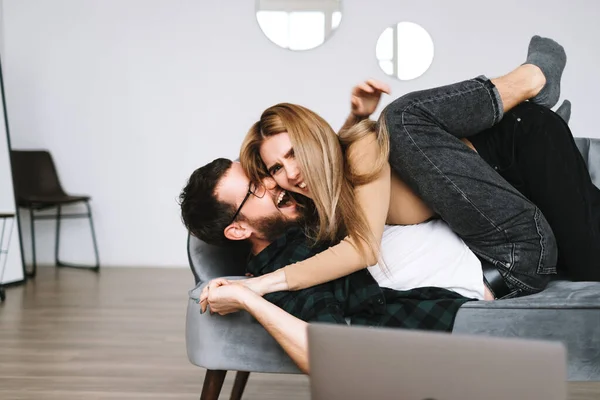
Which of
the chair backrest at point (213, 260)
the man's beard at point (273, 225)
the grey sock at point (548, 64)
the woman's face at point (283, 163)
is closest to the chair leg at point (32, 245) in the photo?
the chair backrest at point (213, 260)

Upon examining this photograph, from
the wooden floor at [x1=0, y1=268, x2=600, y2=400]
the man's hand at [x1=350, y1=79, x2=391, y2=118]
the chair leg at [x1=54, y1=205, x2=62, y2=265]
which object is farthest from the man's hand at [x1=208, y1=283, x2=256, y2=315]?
the chair leg at [x1=54, y1=205, x2=62, y2=265]

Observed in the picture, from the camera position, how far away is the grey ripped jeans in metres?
1.80

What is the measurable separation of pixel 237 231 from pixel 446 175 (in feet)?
1.89

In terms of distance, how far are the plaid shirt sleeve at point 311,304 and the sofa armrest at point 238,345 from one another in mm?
93

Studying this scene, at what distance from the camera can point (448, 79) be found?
5484 mm

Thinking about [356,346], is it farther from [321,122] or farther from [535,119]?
[535,119]

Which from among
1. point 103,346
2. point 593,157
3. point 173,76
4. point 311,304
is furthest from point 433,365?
point 173,76

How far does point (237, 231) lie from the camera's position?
1967 millimetres

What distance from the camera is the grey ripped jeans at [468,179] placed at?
1.80 m

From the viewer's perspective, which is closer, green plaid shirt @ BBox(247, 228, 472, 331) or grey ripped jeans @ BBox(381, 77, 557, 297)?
green plaid shirt @ BBox(247, 228, 472, 331)

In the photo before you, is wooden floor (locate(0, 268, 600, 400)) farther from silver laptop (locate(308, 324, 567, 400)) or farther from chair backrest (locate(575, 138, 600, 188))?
silver laptop (locate(308, 324, 567, 400))

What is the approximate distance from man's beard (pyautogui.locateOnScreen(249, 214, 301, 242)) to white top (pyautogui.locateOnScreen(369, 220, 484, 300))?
252 millimetres

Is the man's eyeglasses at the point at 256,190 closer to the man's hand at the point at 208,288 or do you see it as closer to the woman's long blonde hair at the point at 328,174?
the woman's long blonde hair at the point at 328,174

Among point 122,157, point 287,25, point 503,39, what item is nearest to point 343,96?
point 287,25
